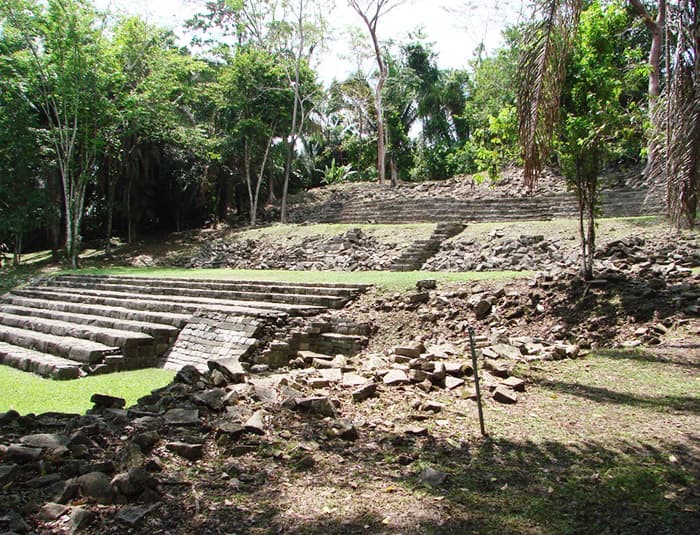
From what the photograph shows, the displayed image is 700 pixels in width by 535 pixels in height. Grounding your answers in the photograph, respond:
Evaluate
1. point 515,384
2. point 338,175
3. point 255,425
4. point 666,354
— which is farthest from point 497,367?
point 338,175

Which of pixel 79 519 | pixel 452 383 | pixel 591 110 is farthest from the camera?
pixel 591 110

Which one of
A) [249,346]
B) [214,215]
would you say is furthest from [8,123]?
[249,346]

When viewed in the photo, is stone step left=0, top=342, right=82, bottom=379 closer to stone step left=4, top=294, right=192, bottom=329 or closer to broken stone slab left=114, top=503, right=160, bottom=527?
stone step left=4, top=294, right=192, bottom=329

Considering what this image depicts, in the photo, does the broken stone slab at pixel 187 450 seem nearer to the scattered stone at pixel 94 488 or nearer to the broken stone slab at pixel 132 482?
the broken stone slab at pixel 132 482

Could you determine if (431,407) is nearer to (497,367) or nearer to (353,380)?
(353,380)

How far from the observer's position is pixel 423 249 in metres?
14.8

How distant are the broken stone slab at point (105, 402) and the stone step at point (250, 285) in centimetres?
538

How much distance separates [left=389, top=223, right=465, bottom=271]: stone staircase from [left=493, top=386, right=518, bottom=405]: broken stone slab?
29.1ft

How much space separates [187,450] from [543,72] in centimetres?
500

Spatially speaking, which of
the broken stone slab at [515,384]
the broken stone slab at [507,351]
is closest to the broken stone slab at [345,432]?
the broken stone slab at [515,384]

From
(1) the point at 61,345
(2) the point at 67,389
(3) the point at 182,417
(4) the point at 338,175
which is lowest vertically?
(2) the point at 67,389

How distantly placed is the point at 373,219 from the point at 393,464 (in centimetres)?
1814

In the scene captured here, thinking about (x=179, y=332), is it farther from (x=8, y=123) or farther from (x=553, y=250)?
(x=8, y=123)

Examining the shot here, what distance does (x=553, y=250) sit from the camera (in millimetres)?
12172
